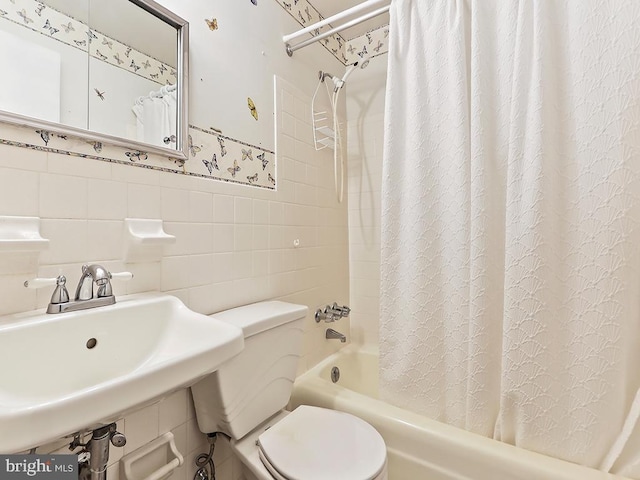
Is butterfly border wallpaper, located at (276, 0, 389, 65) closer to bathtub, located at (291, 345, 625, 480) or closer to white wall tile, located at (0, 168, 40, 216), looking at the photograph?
white wall tile, located at (0, 168, 40, 216)

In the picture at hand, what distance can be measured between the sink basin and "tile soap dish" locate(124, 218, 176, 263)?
0.11 m

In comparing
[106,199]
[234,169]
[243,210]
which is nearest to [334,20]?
[234,169]

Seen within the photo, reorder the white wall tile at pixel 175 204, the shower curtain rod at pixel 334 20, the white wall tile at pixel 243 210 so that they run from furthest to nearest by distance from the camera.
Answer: the shower curtain rod at pixel 334 20 → the white wall tile at pixel 243 210 → the white wall tile at pixel 175 204

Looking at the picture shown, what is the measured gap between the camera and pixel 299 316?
1.13 metres

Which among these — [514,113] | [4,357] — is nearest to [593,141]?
[514,113]

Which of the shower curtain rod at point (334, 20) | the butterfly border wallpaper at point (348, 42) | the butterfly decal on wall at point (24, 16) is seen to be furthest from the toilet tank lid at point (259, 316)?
the butterfly border wallpaper at point (348, 42)

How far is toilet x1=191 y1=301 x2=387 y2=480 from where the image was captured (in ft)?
2.81

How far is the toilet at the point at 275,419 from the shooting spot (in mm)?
856

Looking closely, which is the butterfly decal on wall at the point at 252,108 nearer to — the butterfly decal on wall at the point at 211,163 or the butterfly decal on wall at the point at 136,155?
the butterfly decal on wall at the point at 211,163

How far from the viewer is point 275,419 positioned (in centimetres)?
111

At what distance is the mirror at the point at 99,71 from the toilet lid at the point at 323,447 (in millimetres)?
Answer: 922

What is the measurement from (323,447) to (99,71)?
1.22 meters

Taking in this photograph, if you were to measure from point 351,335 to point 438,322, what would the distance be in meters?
0.89

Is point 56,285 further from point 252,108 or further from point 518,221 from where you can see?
point 518,221
